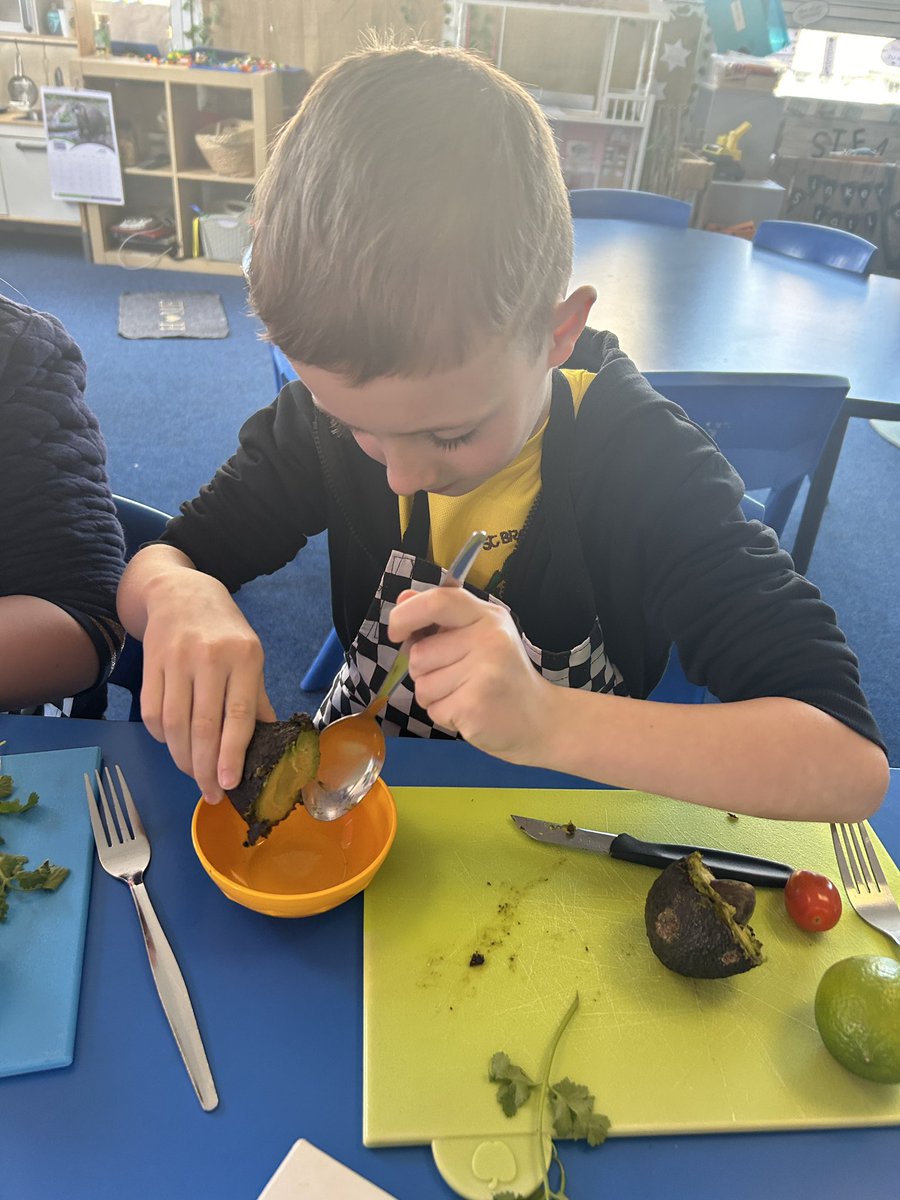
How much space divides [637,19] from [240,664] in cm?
436

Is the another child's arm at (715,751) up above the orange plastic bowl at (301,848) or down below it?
above

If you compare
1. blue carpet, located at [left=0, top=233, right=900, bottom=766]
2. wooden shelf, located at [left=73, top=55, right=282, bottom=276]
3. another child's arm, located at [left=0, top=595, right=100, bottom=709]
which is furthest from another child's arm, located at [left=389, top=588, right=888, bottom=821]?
wooden shelf, located at [left=73, top=55, right=282, bottom=276]

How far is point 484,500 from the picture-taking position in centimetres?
93

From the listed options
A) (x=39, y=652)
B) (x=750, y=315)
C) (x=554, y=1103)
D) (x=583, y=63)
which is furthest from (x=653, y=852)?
(x=583, y=63)

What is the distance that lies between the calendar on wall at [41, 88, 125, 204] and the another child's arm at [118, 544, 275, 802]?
13.7ft

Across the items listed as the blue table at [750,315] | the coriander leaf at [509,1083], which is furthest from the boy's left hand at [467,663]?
the blue table at [750,315]

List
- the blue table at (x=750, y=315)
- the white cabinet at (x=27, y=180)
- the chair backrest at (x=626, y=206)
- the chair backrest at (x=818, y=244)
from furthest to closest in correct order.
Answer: the white cabinet at (x=27, y=180), the chair backrest at (x=626, y=206), the chair backrest at (x=818, y=244), the blue table at (x=750, y=315)

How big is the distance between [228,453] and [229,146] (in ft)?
7.04

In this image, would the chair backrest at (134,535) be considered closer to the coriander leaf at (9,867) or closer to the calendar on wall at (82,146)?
the coriander leaf at (9,867)

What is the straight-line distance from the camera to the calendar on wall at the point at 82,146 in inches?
157

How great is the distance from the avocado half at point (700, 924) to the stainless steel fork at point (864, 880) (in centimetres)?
13

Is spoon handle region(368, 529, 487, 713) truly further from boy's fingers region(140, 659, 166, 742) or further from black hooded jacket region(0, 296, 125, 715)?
black hooded jacket region(0, 296, 125, 715)

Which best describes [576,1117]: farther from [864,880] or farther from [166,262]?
[166,262]

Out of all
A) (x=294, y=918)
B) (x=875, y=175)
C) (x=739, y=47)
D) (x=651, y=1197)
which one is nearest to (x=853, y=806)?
(x=651, y=1197)
